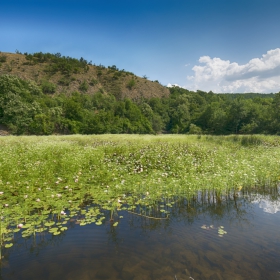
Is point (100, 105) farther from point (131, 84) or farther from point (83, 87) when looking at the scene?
point (131, 84)

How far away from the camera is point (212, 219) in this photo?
6637 mm

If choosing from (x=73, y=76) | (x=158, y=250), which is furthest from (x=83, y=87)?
(x=158, y=250)

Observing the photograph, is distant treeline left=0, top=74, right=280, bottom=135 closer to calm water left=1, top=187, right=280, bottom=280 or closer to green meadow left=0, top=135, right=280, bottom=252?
green meadow left=0, top=135, right=280, bottom=252

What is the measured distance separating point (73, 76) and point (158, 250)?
11203 cm

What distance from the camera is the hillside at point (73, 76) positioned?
9488 cm

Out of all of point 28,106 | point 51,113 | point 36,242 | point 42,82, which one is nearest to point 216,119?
point 51,113

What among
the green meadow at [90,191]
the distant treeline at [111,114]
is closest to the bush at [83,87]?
the distant treeline at [111,114]

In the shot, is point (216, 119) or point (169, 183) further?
point (216, 119)

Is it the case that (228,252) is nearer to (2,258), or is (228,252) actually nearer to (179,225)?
(179,225)

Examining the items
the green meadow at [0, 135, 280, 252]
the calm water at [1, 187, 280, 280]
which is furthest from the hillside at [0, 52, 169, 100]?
the calm water at [1, 187, 280, 280]

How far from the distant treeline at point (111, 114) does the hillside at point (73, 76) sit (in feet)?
8.22

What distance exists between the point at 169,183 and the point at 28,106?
63899mm

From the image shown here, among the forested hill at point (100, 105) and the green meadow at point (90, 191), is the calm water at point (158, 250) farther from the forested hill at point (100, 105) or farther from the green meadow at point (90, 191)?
the forested hill at point (100, 105)

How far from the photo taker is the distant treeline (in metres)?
58.3
